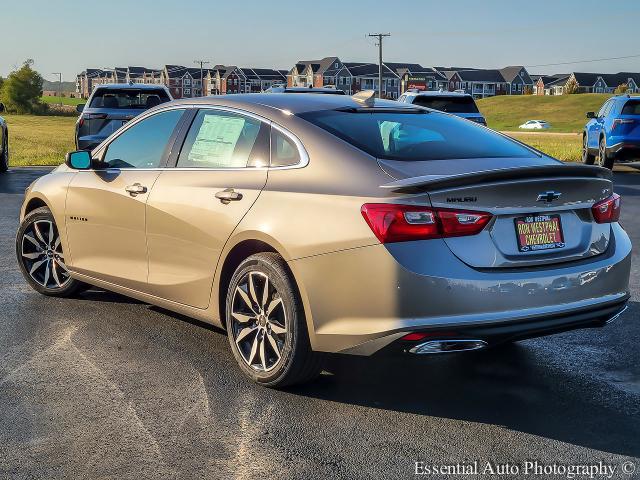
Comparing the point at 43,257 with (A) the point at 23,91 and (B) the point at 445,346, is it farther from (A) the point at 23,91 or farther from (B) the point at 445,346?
(A) the point at 23,91

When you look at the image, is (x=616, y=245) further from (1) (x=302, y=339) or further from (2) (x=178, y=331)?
(2) (x=178, y=331)

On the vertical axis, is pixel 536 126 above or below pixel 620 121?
below

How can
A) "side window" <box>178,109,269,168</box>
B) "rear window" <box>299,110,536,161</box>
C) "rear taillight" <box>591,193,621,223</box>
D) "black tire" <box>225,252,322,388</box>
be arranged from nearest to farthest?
"black tire" <box>225,252,322,388</box>, "rear taillight" <box>591,193,621,223</box>, "rear window" <box>299,110,536,161</box>, "side window" <box>178,109,269,168</box>

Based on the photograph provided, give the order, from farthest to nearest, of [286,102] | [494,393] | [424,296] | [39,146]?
[39,146] → [286,102] → [494,393] → [424,296]

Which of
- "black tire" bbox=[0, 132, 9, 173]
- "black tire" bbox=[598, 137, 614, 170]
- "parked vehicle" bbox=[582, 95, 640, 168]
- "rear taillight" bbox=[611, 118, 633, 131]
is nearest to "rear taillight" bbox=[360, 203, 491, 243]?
"black tire" bbox=[0, 132, 9, 173]

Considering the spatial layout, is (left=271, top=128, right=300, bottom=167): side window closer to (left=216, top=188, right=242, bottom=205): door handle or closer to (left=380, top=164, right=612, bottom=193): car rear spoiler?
(left=216, top=188, right=242, bottom=205): door handle

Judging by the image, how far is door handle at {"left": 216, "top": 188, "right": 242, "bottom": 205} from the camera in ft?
17.4

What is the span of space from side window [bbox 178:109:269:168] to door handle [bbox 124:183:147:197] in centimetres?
33

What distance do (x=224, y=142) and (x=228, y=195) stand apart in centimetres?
54

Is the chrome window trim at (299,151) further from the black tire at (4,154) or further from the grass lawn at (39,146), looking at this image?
the grass lawn at (39,146)

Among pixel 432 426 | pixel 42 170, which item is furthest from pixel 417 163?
pixel 42 170

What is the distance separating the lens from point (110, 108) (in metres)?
18.8

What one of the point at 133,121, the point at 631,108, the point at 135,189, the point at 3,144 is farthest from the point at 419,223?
the point at 631,108

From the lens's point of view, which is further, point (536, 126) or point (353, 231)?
point (536, 126)
